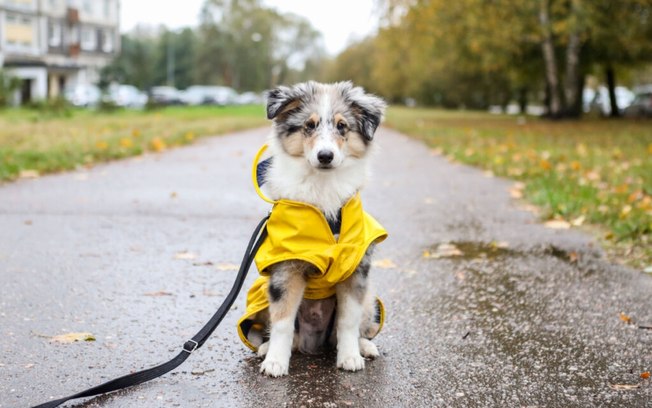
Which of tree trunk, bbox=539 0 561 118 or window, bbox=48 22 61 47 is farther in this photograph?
window, bbox=48 22 61 47

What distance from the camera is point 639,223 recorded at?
282 inches

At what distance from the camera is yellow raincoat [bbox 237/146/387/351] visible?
360cm

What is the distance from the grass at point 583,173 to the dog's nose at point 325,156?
380 cm

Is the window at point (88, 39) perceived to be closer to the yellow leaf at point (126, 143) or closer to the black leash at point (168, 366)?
the yellow leaf at point (126, 143)

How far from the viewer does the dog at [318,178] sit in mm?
3646

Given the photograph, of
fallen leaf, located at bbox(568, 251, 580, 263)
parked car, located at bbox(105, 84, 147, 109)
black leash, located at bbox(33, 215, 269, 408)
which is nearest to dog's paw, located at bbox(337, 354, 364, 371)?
black leash, located at bbox(33, 215, 269, 408)

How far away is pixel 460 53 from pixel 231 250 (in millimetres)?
31842

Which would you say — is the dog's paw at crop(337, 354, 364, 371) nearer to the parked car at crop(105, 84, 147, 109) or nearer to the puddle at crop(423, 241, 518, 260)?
the puddle at crop(423, 241, 518, 260)

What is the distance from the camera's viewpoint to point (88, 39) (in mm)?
66938

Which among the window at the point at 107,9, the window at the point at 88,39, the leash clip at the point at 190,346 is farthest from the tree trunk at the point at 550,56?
the window at the point at 107,9

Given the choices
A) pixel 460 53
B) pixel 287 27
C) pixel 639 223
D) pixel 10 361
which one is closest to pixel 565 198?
pixel 639 223

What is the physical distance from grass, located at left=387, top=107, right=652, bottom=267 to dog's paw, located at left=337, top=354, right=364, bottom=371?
350cm

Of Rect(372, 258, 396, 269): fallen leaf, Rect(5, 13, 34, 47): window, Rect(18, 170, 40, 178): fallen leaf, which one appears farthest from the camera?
Rect(5, 13, 34, 47): window

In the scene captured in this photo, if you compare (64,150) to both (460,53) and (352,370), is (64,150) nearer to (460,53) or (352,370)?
(352,370)
